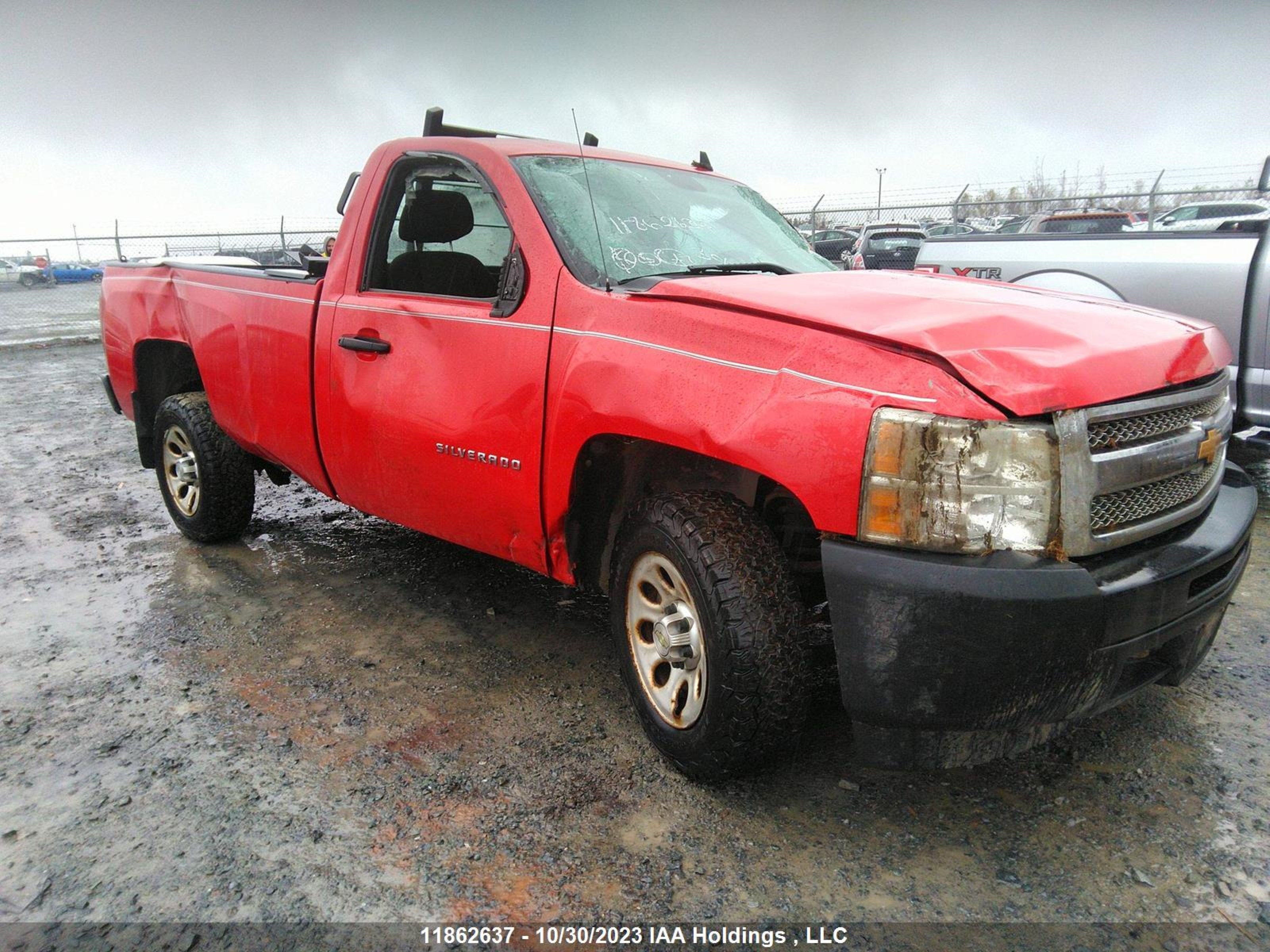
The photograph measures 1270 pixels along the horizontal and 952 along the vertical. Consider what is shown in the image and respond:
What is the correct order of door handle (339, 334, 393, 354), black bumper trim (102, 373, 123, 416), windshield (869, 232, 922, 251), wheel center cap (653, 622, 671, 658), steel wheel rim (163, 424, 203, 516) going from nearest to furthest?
wheel center cap (653, 622, 671, 658) < door handle (339, 334, 393, 354) < steel wheel rim (163, 424, 203, 516) < black bumper trim (102, 373, 123, 416) < windshield (869, 232, 922, 251)

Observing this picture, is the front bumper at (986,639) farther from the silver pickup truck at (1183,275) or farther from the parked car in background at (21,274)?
the parked car in background at (21,274)

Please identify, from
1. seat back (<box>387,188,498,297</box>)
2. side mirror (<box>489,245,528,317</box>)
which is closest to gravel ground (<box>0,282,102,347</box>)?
seat back (<box>387,188,498,297</box>)

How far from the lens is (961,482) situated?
1996 mm

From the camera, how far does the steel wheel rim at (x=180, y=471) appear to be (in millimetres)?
4715

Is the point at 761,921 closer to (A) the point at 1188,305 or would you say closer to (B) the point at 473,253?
(B) the point at 473,253

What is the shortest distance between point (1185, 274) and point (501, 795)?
4739 mm

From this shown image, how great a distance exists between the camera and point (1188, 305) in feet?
16.7

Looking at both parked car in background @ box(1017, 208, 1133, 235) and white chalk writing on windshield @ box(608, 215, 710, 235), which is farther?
parked car in background @ box(1017, 208, 1133, 235)

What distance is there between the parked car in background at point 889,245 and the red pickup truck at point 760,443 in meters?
13.3

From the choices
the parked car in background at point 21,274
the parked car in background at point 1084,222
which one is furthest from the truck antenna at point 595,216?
the parked car in background at point 21,274

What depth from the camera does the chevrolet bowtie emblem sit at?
8.00 feet

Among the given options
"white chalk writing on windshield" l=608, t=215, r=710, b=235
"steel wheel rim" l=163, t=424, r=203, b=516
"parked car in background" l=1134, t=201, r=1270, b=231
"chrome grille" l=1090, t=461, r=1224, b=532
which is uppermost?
"parked car in background" l=1134, t=201, r=1270, b=231

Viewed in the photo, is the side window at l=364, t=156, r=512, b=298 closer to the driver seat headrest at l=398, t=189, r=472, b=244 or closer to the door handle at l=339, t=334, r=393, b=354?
the driver seat headrest at l=398, t=189, r=472, b=244

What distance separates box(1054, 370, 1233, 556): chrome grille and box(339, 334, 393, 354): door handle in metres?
2.26
